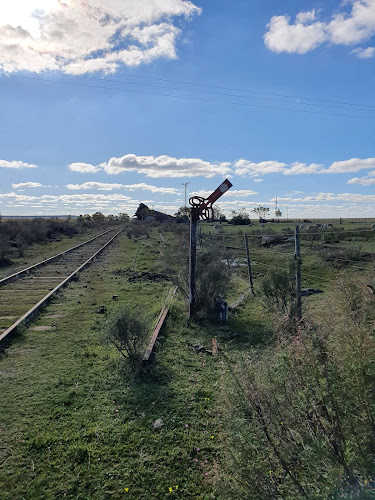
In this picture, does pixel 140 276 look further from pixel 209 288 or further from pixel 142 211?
pixel 142 211

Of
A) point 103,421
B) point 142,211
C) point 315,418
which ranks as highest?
point 142,211

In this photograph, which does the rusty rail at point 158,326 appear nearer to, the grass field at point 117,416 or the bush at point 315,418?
the grass field at point 117,416

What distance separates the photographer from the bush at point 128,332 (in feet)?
17.9

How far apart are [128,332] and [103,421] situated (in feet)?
5.52

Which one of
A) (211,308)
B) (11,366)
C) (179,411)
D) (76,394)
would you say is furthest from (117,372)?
(211,308)

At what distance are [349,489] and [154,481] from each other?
1.91 metres

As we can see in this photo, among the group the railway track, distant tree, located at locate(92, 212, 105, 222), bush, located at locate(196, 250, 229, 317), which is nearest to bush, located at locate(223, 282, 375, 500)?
bush, located at locate(196, 250, 229, 317)

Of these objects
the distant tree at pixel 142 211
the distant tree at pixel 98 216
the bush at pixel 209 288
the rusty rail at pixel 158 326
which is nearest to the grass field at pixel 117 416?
the rusty rail at pixel 158 326

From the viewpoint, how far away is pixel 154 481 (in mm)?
3178

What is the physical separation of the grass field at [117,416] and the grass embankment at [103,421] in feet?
0.04

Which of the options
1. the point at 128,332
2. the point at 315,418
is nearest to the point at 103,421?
the point at 128,332

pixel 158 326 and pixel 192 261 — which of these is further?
pixel 192 261

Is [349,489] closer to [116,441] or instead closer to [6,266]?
[116,441]

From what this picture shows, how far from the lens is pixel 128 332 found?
5.59 meters
